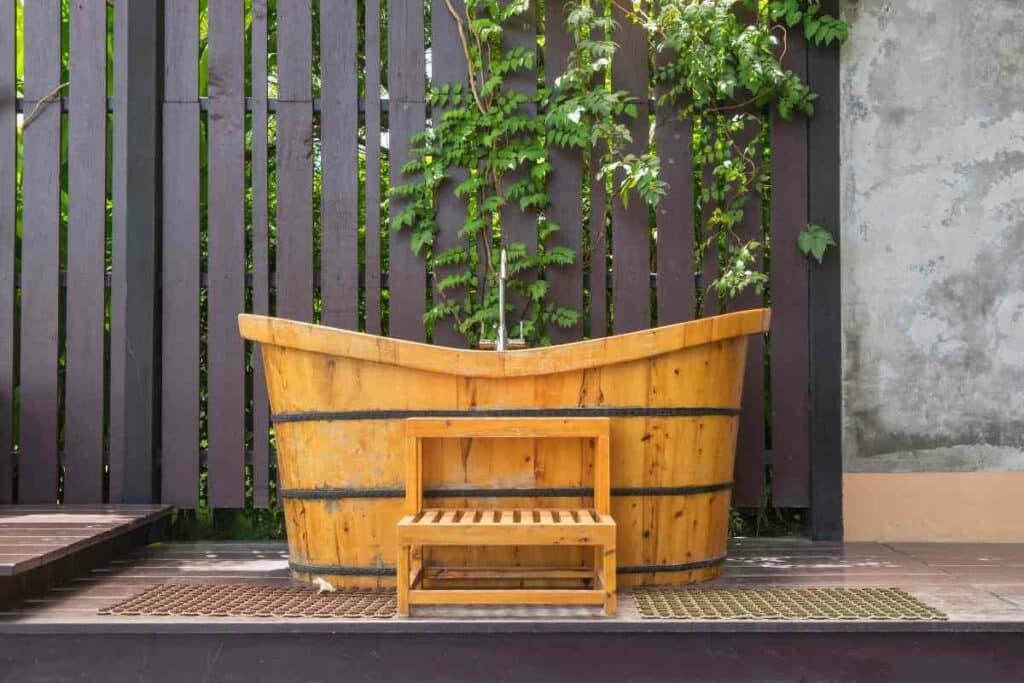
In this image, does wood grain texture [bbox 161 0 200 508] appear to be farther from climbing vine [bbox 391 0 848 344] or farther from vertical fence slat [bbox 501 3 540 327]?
vertical fence slat [bbox 501 3 540 327]

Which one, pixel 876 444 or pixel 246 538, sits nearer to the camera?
pixel 876 444

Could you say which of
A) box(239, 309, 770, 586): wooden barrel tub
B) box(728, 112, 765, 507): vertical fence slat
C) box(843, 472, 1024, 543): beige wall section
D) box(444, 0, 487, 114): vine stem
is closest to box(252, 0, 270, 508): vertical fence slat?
box(444, 0, 487, 114): vine stem

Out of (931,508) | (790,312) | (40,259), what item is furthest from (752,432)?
(40,259)

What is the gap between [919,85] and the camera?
14.1 ft

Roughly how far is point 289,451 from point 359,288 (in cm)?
129

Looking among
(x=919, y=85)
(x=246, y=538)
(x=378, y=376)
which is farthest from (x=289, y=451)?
(x=919, y=85)

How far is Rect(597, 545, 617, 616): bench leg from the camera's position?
272 centimetres

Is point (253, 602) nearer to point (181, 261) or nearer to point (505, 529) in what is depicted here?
point (505, 529)

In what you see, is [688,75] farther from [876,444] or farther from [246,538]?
[246,538]

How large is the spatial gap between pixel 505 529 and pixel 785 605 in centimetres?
81

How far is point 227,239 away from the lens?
4.33 m

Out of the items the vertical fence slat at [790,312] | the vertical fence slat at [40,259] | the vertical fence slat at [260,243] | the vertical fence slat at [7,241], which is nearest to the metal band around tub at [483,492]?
the vertical fence slat at [260,243]

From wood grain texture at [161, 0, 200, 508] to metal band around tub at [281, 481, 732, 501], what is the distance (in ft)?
4.20

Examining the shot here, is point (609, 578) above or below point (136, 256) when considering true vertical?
below
